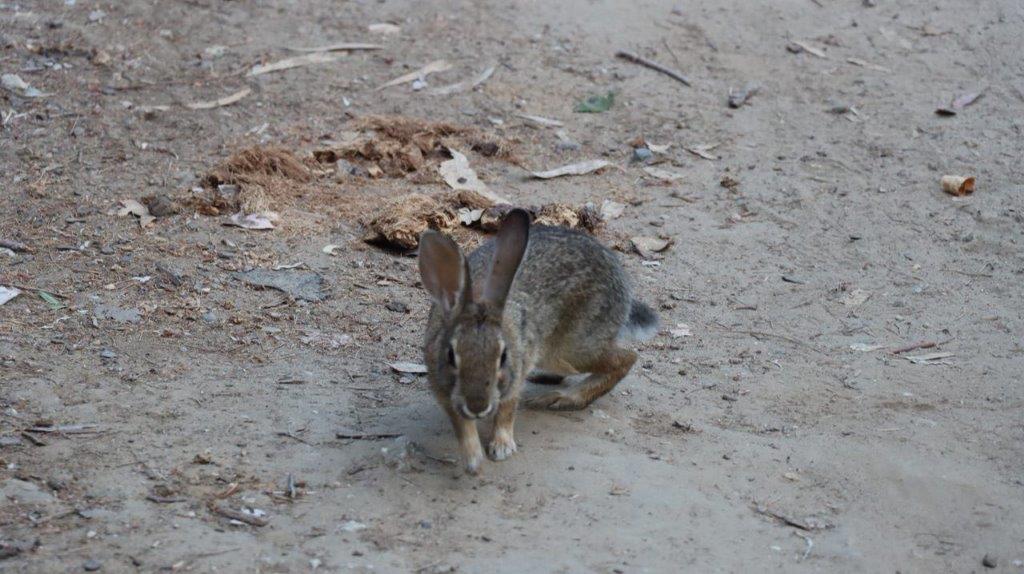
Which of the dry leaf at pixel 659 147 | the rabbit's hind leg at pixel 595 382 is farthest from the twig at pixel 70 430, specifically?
the dry leaf at pixel 659 147

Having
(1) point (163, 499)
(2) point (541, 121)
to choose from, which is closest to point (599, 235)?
(2) point (541, 121)

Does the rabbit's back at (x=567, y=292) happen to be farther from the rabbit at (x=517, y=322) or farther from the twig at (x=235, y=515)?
the twig at (x=235, y=515)

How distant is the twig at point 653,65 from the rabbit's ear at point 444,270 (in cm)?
604

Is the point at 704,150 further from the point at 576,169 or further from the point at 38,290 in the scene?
the point at 38,290

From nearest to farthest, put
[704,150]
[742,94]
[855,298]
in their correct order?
[855,298], [704,150], [742,94]

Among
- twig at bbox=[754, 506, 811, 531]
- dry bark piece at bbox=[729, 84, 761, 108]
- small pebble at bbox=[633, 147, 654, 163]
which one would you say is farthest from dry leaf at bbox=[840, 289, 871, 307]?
dry bark piece at bbox=[729, 84, 761, 108]

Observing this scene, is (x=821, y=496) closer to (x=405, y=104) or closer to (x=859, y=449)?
(x=859, y=449)

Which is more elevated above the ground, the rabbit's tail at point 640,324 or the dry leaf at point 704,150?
the rabbit's tail at point 640,324

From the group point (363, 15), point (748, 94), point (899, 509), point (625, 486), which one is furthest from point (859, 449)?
point (363, 15)

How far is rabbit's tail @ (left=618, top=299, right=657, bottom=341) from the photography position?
6.61 meters

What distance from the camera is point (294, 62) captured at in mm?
10625

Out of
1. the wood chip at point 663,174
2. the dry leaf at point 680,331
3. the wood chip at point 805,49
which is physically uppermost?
the wood chip at point 805,49

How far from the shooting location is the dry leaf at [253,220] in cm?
801

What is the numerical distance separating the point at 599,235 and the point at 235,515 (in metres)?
4.17
